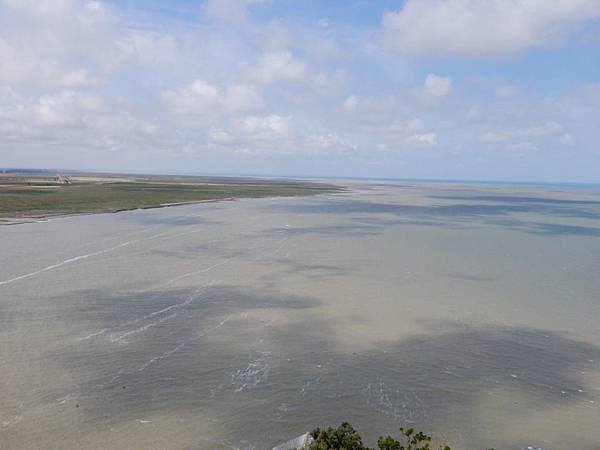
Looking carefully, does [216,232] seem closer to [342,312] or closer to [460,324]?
[342,312]

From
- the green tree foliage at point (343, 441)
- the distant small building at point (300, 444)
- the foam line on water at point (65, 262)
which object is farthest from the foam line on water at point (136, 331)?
→ the foam line on water at point (65, 262)

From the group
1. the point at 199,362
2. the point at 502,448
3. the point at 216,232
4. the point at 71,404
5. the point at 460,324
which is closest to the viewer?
the point at 502,448

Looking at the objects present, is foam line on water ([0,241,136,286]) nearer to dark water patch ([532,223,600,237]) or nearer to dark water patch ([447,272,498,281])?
dark water patch ([447,272,498,281])

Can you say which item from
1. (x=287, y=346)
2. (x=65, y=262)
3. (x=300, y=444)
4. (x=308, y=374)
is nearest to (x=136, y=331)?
(x=287, y=346)

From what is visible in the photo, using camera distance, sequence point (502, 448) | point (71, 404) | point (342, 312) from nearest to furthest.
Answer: point (502, 448)
point (71, 404)
point (342, 312)

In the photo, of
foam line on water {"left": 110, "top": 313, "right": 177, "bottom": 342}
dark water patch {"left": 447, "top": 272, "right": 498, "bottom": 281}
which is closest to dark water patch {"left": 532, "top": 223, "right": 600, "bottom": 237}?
dark water patch {"left": 447, "top": 272, "right": 498, "bottom": 281}

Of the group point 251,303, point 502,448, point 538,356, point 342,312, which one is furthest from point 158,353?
point 538,356

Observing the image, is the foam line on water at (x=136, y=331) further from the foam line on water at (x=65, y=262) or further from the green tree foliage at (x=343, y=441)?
the foam line on water at (x=65, y=262)

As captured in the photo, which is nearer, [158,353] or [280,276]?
[158,353]
